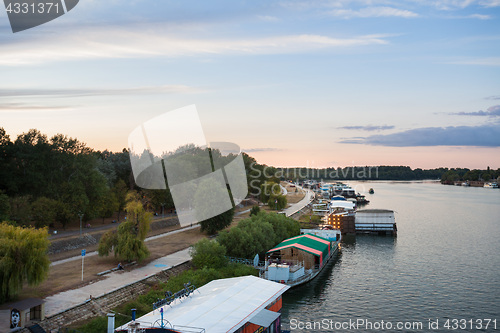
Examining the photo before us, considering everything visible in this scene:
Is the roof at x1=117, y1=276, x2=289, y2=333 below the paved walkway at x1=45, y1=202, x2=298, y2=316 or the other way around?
the other way around

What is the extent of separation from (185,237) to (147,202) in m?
19.6

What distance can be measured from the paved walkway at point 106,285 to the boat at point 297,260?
34.1 feet

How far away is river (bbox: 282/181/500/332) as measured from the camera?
34750 mm

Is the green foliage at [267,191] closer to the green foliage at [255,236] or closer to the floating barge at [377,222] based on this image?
the floating barge at [377,222]

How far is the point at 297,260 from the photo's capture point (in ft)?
162

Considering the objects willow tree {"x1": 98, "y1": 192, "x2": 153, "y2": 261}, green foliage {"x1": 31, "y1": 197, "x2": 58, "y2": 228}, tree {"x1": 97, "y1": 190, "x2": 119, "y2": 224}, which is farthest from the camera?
tree {"x1": 97, "y1": 190, "x2": 119, "y2": 224}

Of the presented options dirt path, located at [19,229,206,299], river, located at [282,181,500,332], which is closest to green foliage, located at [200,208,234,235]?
dirt path, located at [19,229,206,299]

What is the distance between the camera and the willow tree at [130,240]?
43.2 metres

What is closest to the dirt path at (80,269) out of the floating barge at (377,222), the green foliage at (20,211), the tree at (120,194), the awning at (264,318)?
the green foliage at (20,211)

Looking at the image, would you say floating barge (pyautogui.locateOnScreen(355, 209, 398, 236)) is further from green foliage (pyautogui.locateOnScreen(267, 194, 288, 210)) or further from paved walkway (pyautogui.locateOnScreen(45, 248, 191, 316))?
paved walkway (pyautogui.locateOnScreen(45, 248, 191, 316))

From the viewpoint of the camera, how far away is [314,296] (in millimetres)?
42094

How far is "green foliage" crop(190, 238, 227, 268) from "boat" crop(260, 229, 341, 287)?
498 cm

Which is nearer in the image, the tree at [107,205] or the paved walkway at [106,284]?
the paved walkway at [106,284]

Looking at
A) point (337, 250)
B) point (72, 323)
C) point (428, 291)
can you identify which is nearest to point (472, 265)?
point (428, 291)
